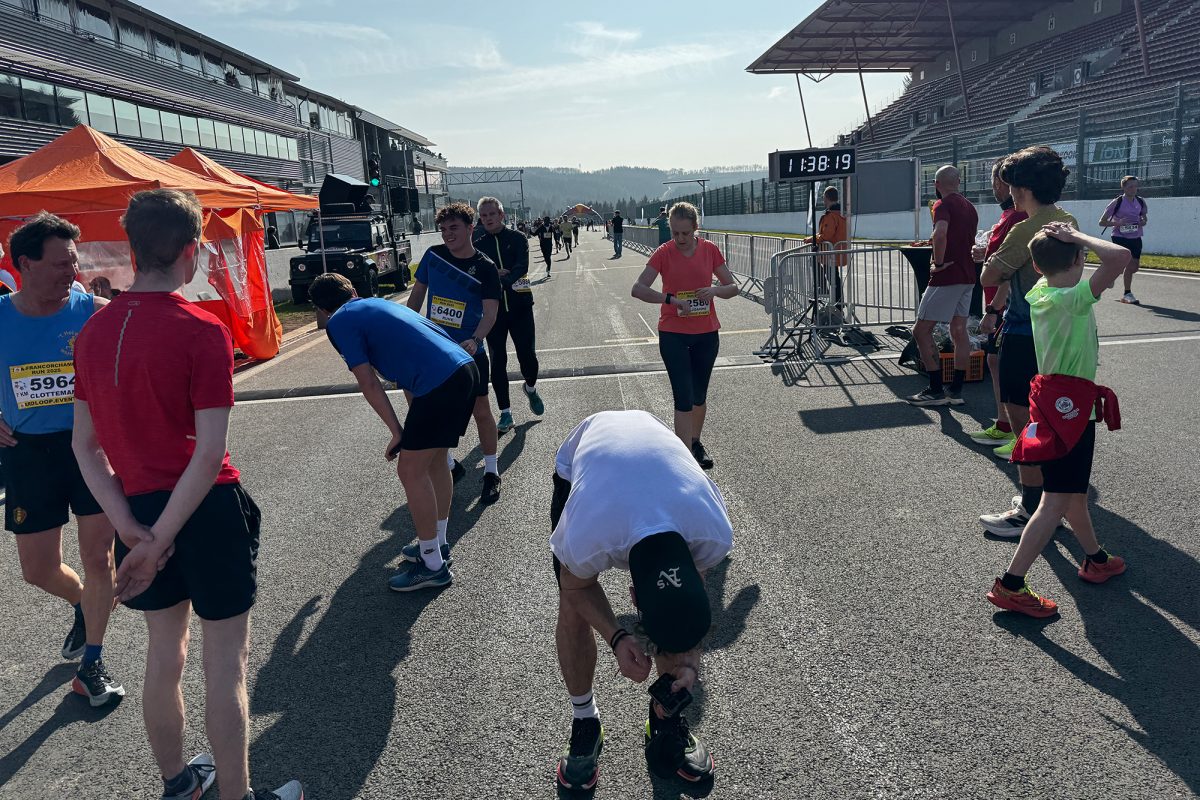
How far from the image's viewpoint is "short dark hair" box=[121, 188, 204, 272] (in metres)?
2.23

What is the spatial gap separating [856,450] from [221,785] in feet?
16.4

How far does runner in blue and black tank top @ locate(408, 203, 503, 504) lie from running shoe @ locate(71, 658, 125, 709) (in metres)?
2.66

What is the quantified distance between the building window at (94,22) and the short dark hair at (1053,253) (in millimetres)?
36951

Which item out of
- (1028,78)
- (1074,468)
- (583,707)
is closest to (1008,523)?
(1074,468)

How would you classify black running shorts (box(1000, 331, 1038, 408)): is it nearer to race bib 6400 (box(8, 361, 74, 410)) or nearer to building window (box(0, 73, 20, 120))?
race bib 6400 (box(8, 361, 74, 410))

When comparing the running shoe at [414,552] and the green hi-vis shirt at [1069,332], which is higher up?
the green hi-vis shirt at [1069,332]

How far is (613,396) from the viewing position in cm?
829

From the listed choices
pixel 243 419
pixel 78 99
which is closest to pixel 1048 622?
pixel 243 419

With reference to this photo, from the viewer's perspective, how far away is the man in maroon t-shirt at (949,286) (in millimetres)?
7039

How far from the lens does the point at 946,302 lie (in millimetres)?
7246

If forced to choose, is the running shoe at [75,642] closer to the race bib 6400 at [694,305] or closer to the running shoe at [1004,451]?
the race bib 6400 at [694,305]

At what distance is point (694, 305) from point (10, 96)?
91.4 feet

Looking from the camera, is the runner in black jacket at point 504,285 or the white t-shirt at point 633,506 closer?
the white t-shirt at point 633,506

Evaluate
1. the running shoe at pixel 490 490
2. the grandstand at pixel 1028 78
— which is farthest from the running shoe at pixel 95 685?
the grandstand at pixel 1028 78
